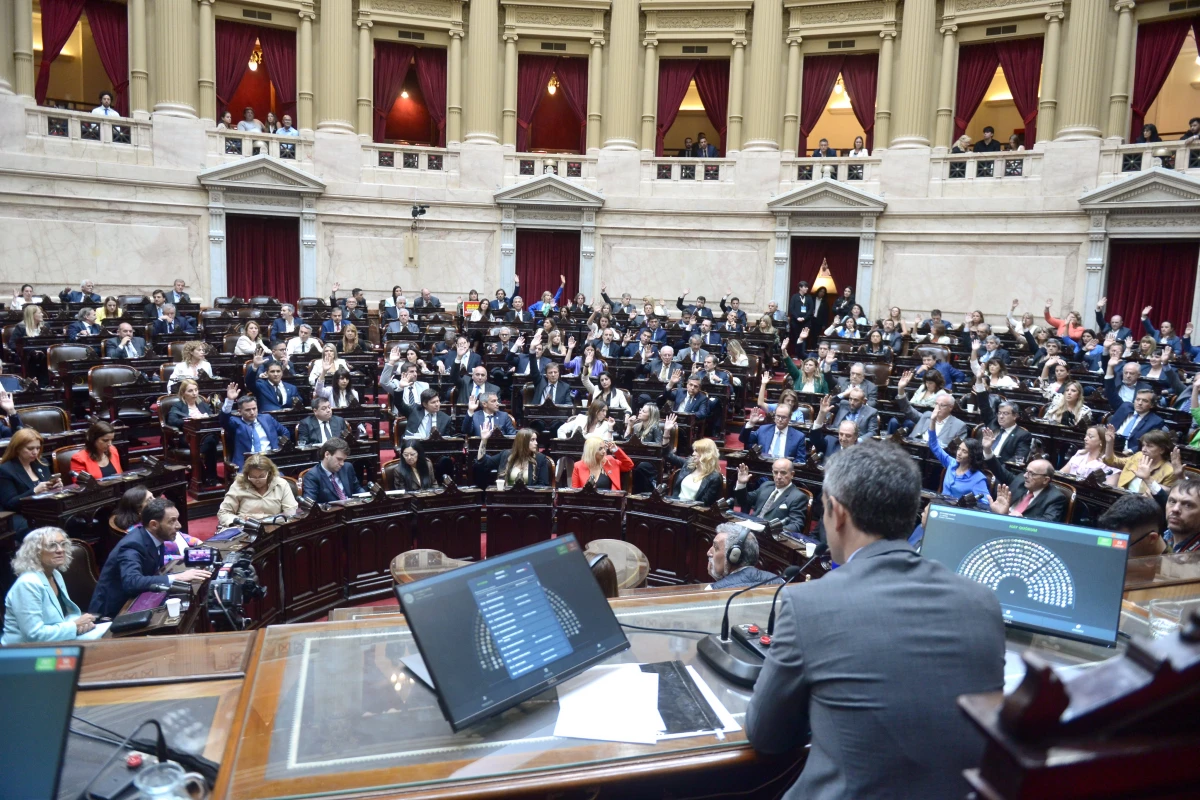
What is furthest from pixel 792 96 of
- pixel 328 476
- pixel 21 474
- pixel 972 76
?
pixel 21 474

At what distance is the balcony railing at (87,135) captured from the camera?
53.3ft

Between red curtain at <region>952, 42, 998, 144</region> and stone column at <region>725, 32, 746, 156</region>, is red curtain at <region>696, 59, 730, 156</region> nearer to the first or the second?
stone column at <region>725, 32, 746, 156</region>

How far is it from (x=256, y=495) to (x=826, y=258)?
14711mm

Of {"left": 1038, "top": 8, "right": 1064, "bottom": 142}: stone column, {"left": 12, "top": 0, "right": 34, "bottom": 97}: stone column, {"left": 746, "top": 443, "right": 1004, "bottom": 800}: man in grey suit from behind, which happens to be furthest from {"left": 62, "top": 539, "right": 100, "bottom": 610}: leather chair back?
{"left": 1038, "top": 8, "right": 1064, "bottom": 142}: stone column

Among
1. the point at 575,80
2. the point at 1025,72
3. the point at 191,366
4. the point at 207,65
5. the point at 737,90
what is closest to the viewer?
the point at 191,366

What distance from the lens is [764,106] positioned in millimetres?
18938

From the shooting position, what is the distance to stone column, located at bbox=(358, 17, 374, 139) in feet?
62.9

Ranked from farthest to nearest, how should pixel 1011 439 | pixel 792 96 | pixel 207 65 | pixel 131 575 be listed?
pixel 792 96
pixel 207 65
pixel 1011 439
pixel 131 575

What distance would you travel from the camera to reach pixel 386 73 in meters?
19.8

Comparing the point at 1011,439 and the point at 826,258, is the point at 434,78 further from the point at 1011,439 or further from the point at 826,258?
the point at 1011,439

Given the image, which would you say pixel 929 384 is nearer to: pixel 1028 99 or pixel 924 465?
pixel 924 465

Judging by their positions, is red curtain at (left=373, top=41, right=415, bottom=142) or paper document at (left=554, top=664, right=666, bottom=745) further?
red curtain at (left=373, top=41, right=415, bottom=142)

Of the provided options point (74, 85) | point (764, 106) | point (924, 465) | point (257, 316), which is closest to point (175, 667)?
point (924, 465)

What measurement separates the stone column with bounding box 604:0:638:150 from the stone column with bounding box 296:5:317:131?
670 cm
